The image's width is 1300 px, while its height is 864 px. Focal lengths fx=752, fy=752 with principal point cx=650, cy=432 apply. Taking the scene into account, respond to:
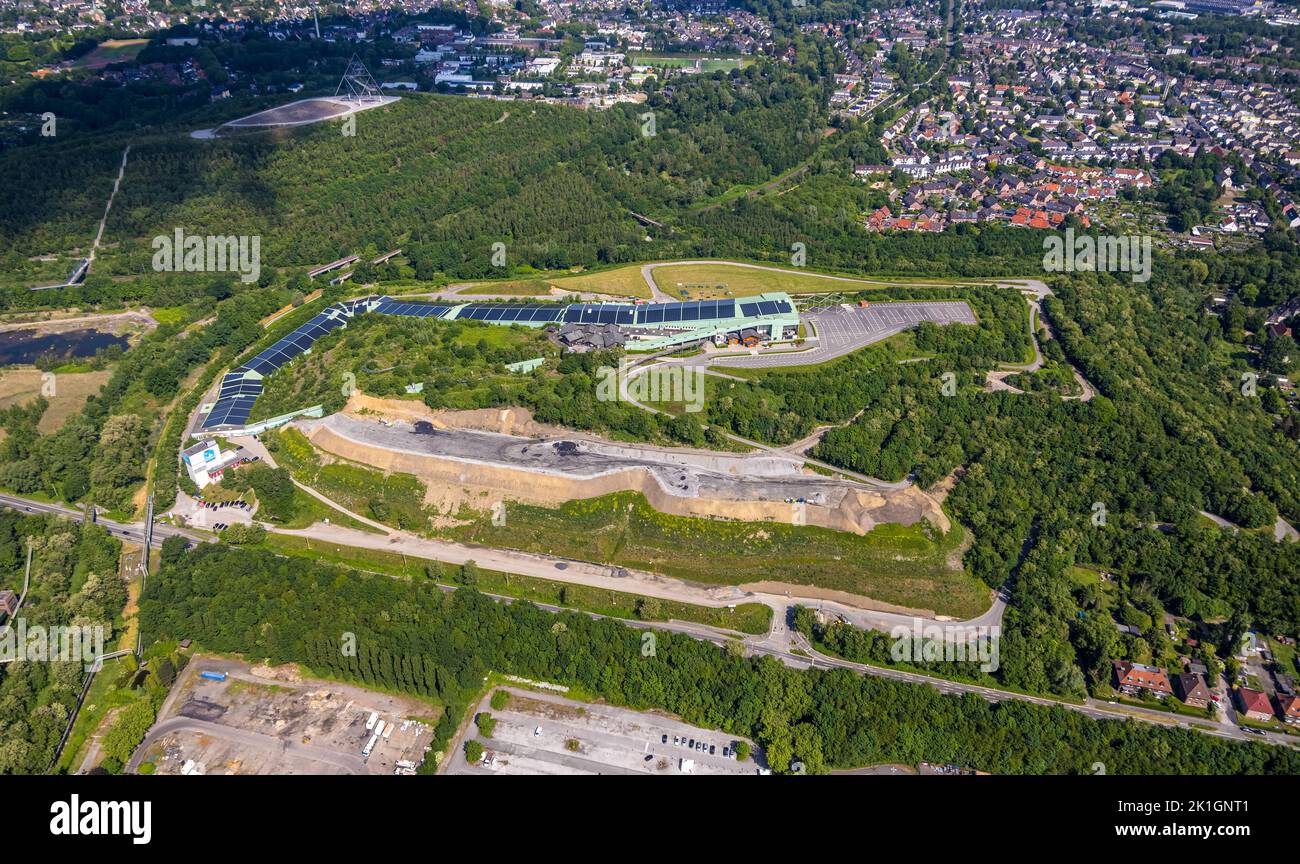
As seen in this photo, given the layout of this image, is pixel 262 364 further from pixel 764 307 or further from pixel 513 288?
pixel 764 307

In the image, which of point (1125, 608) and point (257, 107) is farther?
point (257, 107)

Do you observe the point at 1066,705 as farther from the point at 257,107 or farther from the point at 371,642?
the point at 257,107

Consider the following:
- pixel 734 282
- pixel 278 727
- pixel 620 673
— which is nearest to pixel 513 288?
pixel 734 282

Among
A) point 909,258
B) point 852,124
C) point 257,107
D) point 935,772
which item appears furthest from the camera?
point 852,124

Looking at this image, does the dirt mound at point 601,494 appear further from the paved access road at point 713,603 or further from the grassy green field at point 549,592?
the grassy green field at point 549,592

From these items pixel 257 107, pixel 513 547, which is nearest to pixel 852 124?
pixel 257 107

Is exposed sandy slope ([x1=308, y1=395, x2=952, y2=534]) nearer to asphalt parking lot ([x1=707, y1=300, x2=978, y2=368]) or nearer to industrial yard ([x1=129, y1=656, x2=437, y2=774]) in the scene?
asphalt parking lot ([x1=707, y1=300, x2=978, y2=368])
